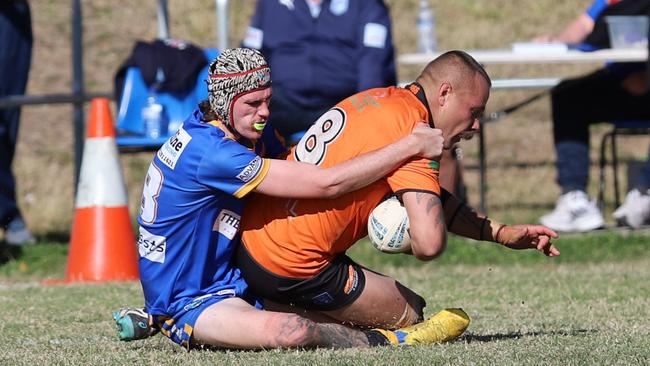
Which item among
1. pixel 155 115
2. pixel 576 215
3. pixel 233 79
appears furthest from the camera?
pixel 155 115

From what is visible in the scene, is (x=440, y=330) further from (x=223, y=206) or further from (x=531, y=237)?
(x=223, y=206)

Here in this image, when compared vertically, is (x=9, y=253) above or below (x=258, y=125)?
below

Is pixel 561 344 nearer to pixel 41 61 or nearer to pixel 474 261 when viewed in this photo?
pixel 474 261

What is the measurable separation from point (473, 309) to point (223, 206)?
75.1 inches

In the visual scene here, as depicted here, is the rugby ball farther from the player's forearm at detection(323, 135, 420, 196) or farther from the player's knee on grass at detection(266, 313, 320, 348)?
the player's knee on grass at detection(266, 313, 320, 348)

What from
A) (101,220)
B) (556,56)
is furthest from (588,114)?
(101,220)

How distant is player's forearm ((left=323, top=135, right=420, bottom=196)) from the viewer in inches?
192

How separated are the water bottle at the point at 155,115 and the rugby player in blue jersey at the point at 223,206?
479 cm

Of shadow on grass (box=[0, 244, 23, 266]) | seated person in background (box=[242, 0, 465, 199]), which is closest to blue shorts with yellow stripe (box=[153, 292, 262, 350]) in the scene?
seated person in background (box=[242, 0, 465, 199])

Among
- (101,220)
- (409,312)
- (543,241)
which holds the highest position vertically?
(543,241)

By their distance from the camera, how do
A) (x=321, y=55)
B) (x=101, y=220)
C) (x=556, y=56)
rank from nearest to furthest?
(x=101, y=220) < (x=321, y=55) < (x=556, y=56)

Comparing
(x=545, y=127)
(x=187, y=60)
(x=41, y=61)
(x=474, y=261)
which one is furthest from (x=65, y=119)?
(x=474, y=261)

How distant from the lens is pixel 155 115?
10070mm

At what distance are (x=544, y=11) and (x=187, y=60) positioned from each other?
12106mm
